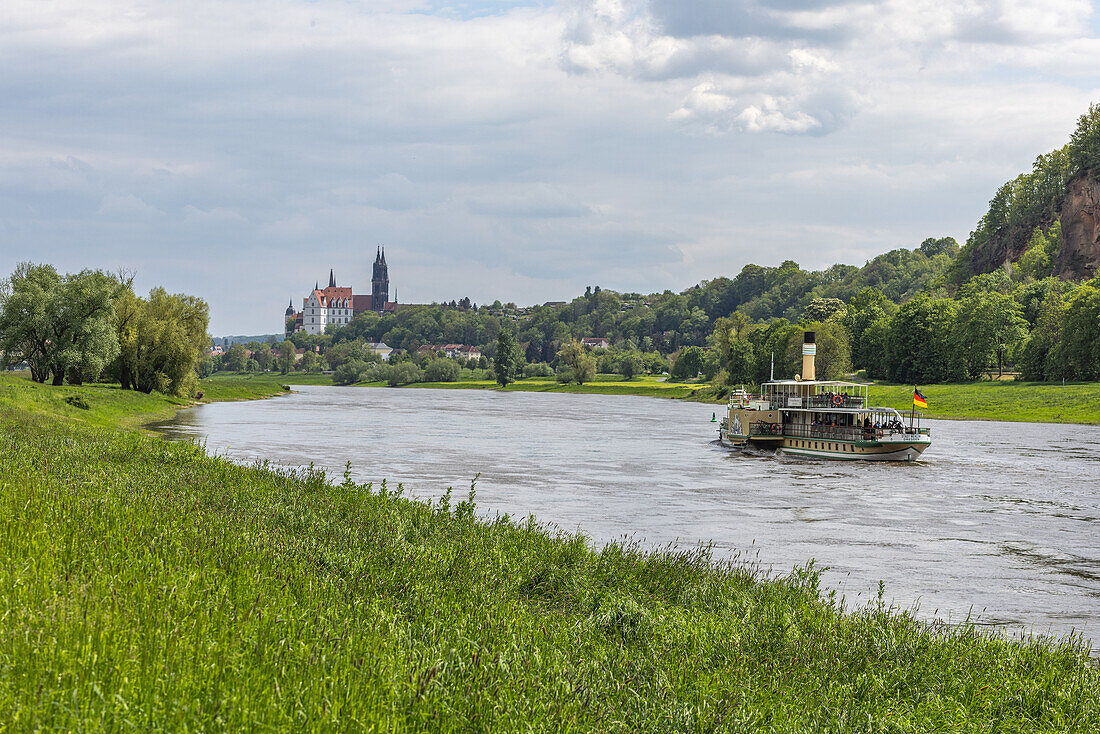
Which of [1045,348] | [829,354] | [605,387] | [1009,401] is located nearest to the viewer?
[1009,401]

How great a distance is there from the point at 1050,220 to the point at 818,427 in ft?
462

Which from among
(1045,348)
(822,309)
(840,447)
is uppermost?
(822,309)

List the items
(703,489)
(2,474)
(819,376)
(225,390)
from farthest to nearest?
(819,376)
(225,390)
(703,489)
(2,474)

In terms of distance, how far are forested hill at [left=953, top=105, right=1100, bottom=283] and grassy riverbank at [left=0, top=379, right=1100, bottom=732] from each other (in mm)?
152958

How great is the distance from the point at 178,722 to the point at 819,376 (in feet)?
438

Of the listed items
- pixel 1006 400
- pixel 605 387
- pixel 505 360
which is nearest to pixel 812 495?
pixel 1006 400

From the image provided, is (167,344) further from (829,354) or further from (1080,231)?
(1080,231)

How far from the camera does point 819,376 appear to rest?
5153 inches

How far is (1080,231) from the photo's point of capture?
474 ft

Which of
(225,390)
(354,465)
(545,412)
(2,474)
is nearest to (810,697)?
(2,474)

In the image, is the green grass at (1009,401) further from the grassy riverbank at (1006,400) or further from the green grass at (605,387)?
the green grass at (605,387)

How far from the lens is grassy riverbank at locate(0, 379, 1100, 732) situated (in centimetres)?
539

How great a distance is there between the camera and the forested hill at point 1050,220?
14338cm

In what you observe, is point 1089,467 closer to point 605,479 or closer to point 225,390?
point 605,479
